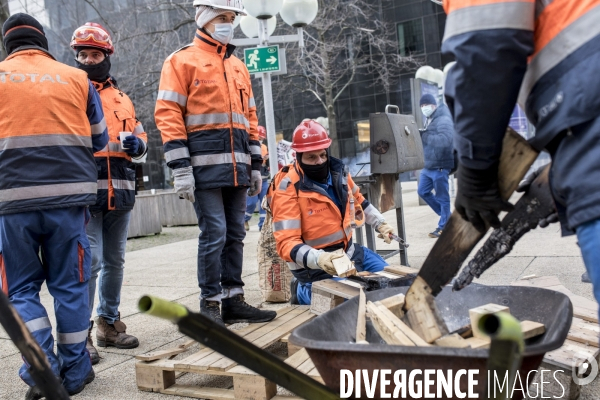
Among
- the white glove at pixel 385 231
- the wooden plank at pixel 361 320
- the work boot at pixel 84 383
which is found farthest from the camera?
the white glove at pixel 385 231

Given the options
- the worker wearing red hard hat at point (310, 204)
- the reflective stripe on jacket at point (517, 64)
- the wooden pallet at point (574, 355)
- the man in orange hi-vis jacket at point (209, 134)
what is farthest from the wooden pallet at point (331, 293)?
the reflective stripe on jacket at point (517, 64)

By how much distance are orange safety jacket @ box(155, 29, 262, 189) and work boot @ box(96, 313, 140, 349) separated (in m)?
1.14

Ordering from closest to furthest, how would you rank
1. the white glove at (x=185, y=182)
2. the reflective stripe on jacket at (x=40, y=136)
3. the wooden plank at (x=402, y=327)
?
the wooden plank at (x=402, y=327), the reflective stripe on jacket at (x=40, y=136), the white glove at (x=185, y=182)

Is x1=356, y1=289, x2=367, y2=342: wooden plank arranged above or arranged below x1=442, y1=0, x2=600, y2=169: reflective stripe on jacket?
below

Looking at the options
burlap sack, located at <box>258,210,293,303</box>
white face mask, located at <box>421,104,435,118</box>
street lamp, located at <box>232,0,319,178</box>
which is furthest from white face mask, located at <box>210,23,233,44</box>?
white face mask, located at <box>421,104,435,118</box>

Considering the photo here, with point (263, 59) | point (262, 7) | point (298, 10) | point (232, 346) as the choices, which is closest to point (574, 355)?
point (232, 346)

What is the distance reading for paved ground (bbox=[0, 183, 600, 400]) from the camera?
3.26 meters

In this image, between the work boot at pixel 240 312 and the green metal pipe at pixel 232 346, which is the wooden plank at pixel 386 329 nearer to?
the green metal pipe at pixel 232 346

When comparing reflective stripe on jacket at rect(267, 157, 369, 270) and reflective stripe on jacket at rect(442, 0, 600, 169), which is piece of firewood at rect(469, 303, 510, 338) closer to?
reflective stripe on jacket at rect(442, 0, 600, 169)

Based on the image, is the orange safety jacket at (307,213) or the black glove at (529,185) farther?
the orange safety jacket at (307,213)

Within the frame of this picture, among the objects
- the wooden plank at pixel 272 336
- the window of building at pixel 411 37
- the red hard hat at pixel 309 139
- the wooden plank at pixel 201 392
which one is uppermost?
the window of building at pixel 411 37

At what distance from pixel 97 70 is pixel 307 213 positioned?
1.65m

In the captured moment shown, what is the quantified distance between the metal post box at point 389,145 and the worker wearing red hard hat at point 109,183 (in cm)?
236

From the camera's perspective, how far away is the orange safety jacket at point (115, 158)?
3.72 metres
